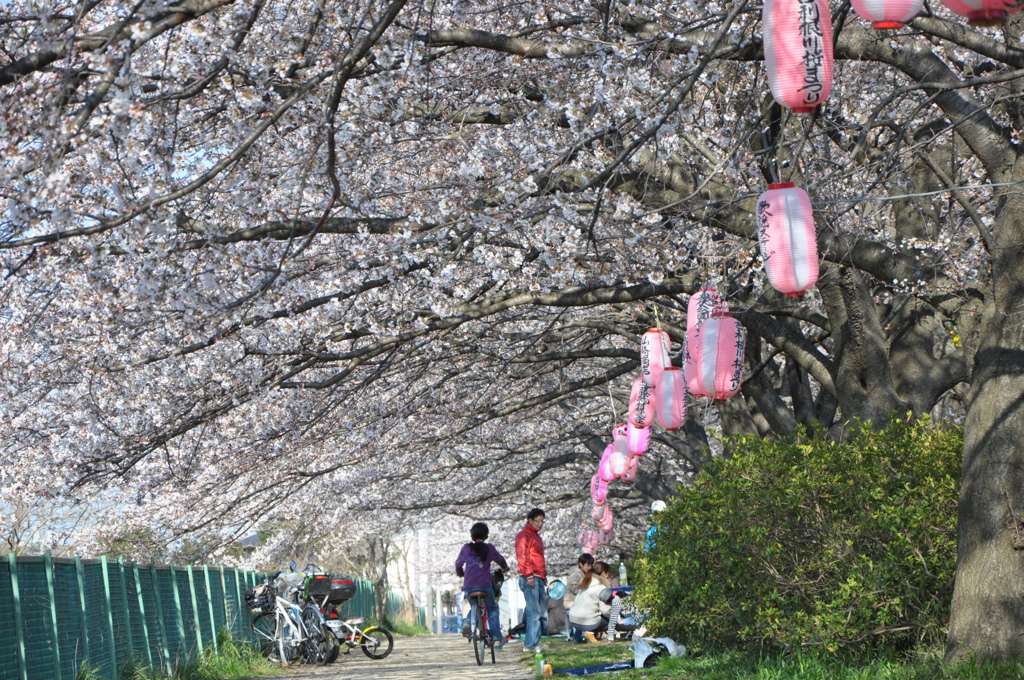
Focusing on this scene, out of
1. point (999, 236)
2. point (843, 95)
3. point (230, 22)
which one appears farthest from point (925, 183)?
point (230, 22)

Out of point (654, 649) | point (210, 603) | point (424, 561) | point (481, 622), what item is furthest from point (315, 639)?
point (424, 561)

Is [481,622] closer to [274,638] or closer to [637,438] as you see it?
[637,438]

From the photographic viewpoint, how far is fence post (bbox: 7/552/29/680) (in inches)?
319

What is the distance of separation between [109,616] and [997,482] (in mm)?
7595

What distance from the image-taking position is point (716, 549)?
9.25 metres

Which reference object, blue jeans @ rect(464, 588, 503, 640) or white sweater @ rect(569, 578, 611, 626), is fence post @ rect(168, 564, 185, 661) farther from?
white sweater @ rect(569, 578, 611, 626)

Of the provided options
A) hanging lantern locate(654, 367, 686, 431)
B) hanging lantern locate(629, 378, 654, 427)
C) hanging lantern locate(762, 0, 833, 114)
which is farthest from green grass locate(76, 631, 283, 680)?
hanging lantern locate(762, 0, 833, 114)

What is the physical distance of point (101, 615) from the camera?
1028 cm

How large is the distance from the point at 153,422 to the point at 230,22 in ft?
19.3

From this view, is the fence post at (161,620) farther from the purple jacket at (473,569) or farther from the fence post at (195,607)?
the purple jacket at (473,569)

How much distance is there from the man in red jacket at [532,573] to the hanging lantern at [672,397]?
317 centimetres

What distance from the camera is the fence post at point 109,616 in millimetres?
10281

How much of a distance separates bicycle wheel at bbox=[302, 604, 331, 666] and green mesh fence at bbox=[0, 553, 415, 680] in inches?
42.7

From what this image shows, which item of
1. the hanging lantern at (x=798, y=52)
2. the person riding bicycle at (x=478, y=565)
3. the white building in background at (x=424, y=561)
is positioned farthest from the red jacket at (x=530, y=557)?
the white building in background at (x=424, y=561)
